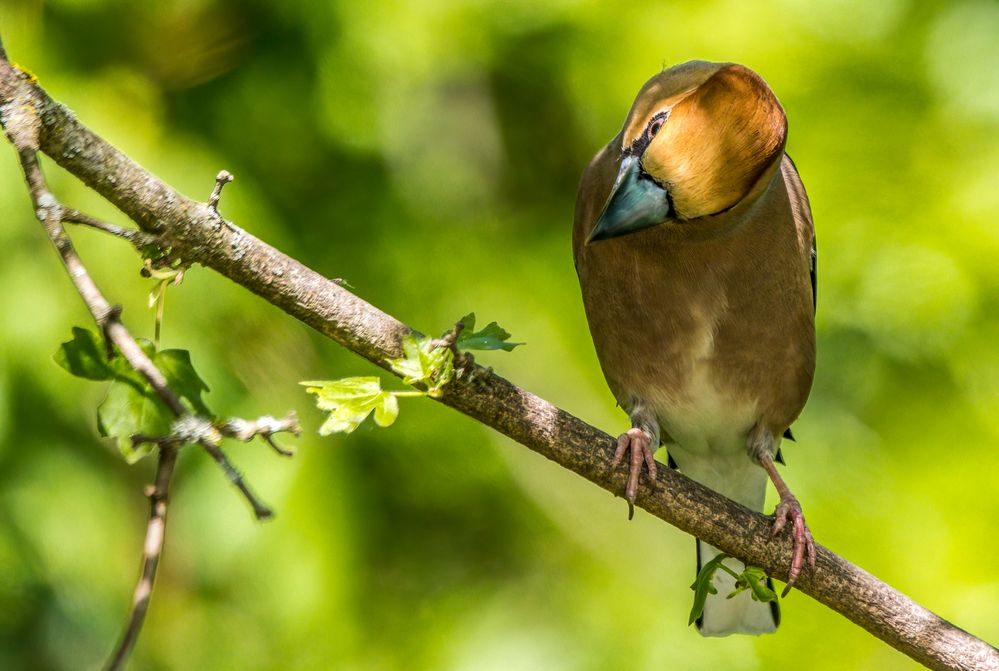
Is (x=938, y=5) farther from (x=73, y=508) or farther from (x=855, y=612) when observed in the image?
(x=73, y=508)

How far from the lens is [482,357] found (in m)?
4.12

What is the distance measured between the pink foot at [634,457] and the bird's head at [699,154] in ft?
1.74

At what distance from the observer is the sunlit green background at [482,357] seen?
354 cm

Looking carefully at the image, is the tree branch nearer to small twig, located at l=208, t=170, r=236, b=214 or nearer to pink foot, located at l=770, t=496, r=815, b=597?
small twig, located at l=208, t=170, r=236, b=214

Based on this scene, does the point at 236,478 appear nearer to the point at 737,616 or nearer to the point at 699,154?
the point at 699,154

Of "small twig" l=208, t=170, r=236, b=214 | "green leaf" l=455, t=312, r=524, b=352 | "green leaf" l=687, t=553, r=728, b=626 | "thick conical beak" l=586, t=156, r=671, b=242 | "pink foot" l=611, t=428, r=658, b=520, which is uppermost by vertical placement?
"thick conical beak" l=586, t=156, r=671, b=242

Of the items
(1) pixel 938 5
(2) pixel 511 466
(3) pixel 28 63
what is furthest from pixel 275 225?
(1) pixel 938 5

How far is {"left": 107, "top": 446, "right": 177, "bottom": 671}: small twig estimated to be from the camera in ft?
4.30

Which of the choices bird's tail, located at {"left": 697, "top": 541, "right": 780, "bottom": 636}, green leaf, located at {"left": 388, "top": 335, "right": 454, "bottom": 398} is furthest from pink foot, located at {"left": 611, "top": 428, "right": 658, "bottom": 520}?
bird's tail, located at {"left": 697, "top": 541, "right": 780, "bottom": 636}

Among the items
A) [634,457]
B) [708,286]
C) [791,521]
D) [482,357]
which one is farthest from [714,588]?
[482,357]

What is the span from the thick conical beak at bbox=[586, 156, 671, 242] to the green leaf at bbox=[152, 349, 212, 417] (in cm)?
87

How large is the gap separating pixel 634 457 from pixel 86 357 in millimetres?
1337

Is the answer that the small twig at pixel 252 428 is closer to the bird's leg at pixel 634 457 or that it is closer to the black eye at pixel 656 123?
the bird's leg at pixel 634 457

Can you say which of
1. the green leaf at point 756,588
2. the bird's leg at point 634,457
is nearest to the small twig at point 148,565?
the bird's leg at point 634,457
